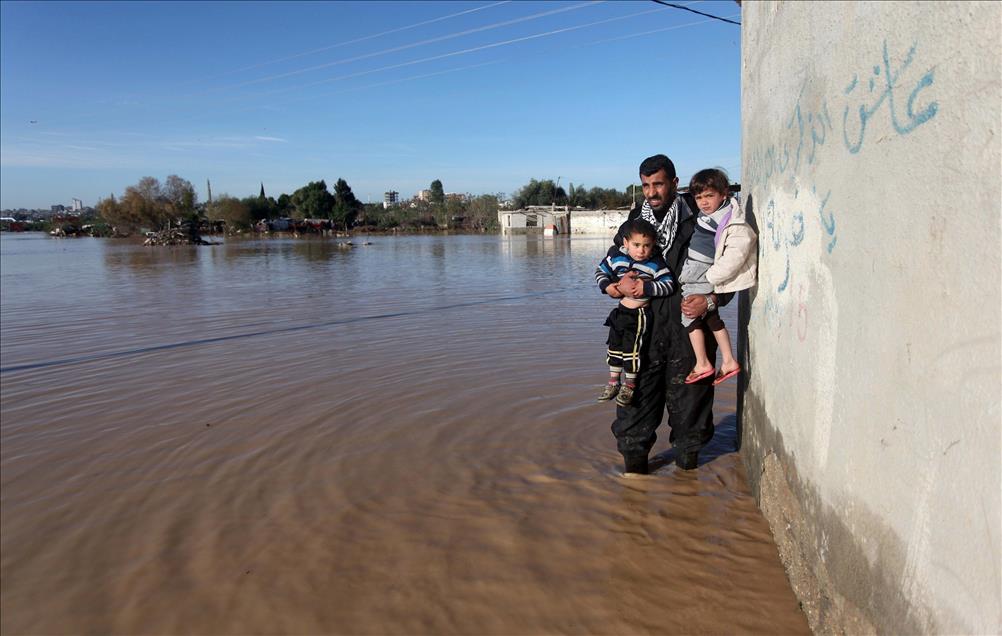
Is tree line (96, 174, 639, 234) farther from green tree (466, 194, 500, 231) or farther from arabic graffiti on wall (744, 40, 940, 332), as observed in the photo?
arabic graffiti on wall (744, 40, 940, 332)

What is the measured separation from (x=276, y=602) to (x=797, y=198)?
2.99 m

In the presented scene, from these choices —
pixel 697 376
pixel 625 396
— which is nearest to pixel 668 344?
pixel 697 376

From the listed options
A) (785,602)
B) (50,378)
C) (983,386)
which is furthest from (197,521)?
(50,378)

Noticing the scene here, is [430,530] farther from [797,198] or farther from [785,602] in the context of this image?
[797,198]

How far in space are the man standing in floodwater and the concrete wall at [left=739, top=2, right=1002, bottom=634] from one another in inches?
26.2

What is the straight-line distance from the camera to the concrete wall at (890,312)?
1.32 meters

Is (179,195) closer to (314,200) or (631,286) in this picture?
(314,200)

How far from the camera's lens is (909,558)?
5.36 ft

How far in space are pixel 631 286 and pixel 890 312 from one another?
5.64ft

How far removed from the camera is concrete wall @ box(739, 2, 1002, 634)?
4.33ft

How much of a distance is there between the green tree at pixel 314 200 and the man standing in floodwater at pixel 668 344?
88.8m

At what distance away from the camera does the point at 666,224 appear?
3.57m

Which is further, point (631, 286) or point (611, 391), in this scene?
point (611, 391)

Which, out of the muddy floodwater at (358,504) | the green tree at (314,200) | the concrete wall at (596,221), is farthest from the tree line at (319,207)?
the muddy floodwater at (358,504)
